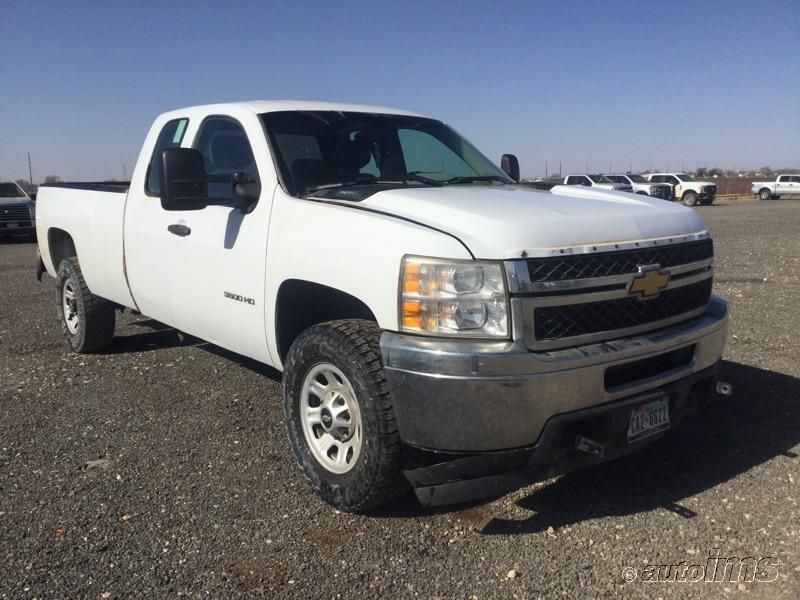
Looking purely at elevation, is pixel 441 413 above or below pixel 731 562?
above

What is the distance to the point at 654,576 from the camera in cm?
302

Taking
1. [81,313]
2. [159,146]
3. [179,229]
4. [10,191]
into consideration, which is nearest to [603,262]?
[179,229]

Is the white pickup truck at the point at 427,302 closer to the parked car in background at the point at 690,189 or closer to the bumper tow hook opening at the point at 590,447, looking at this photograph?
the bumper tow hook opening at the point at 590,447

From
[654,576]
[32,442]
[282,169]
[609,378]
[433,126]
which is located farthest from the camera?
[433,126]

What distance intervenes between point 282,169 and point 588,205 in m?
1.70

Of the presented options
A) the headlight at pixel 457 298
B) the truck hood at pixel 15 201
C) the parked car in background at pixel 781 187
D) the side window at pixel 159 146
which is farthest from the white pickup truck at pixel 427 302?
the parked car in background at pixel 781 187

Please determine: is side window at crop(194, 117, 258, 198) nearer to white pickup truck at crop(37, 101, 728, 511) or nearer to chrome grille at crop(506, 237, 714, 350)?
white pickup truck at crop(37, 101, 728, 511)

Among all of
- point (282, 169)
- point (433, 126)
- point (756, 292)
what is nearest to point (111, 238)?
point (282, 169)

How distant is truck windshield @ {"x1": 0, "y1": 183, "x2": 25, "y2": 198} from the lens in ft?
68.4

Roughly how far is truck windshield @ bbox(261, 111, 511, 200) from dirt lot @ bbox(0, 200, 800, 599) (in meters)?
1.67

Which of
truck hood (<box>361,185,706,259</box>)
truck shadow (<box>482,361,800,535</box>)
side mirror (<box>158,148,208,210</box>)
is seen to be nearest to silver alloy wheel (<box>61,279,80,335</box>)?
side mirror (<box>158,148,208,210</box>)

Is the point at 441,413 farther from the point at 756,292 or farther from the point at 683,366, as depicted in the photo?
the point at 756,292

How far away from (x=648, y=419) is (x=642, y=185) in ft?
116

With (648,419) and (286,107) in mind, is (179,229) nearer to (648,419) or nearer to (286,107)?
(286,107)
